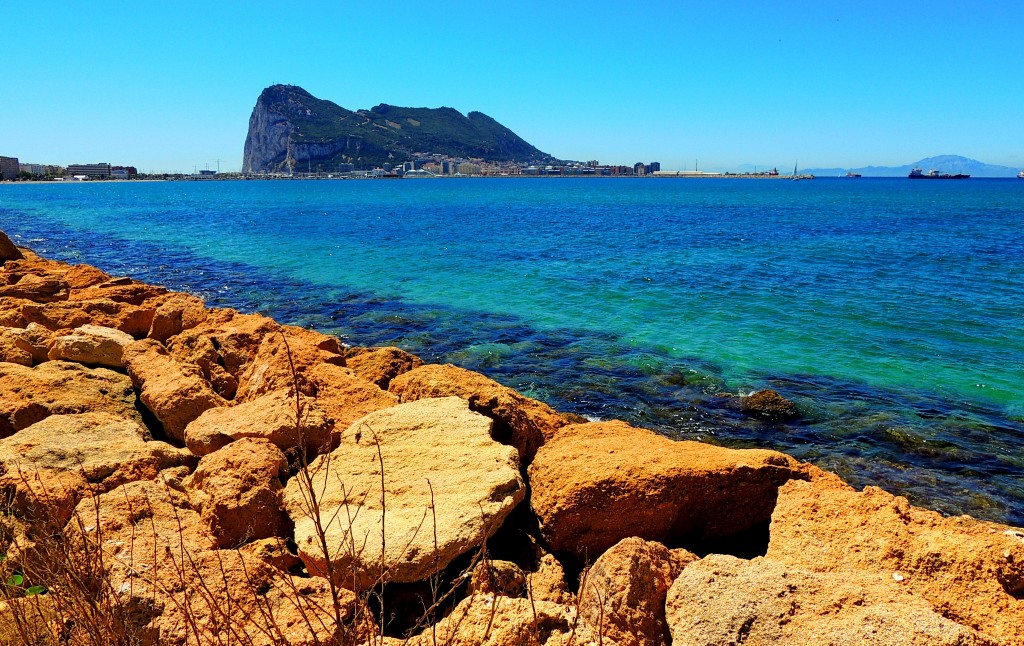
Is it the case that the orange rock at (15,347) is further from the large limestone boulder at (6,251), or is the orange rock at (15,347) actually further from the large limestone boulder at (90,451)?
the large limestone boulder at (6,251)

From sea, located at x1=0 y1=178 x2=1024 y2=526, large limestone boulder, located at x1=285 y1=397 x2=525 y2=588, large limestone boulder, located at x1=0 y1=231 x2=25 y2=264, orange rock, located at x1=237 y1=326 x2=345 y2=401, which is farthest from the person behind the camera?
large limestone boulder, located at x1=0 y1=231 x2=25 y2=264

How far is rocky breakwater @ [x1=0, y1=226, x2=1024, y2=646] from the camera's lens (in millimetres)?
3102

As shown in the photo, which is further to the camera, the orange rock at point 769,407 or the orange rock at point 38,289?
the orange rock at point 38,289

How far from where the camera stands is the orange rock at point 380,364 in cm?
803

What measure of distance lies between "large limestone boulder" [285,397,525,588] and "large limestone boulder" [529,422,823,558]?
1.19 feet

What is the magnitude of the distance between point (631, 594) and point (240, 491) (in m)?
2.71

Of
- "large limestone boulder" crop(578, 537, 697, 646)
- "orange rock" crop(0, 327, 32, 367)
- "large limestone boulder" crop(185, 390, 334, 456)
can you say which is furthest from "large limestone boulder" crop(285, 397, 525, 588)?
"orange rock" crop(0, 327, 32, 367)

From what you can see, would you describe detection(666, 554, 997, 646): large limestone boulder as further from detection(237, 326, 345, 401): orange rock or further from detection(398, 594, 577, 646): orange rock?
detection(237, 326, 345, 401): orange rock

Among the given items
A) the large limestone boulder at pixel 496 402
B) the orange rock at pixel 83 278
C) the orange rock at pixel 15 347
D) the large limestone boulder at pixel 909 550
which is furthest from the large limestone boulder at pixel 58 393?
the orange rock at pixel 83 278

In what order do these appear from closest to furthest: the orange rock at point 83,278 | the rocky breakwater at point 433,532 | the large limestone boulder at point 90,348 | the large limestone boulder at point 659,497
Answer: the rocky breakwater at point 433,532
the large limestone boulder at point 659,497
the large limestone boulder at point 90,348
the orange rock at point 83,278

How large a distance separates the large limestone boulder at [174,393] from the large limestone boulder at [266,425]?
525 millimetres

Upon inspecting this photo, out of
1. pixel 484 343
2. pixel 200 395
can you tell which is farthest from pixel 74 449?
pixel 484 343

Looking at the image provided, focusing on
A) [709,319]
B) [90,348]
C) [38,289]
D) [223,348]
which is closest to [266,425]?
[223,348]

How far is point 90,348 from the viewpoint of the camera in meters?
8.28
